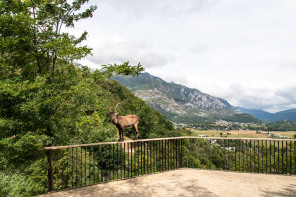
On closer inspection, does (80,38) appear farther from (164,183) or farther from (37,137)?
(164,183)

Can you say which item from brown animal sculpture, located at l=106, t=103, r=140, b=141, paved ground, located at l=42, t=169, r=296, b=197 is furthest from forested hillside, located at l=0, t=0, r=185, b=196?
paved ground, located at l=42, t=169, r=296, b=197

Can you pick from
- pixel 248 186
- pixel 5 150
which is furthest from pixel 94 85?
pixel 248 186

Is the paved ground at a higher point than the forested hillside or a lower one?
lower

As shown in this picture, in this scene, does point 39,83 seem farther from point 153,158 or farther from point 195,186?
point 153,158

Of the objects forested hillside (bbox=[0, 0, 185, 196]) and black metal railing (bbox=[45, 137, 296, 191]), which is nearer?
forested hillside (bbox=[0, 0, 185, 196])

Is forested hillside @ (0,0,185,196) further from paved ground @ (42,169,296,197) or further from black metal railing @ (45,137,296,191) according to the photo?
paved ground @ (42,169,296,197)

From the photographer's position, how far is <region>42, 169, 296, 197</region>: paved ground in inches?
167

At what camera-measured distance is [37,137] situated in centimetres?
381

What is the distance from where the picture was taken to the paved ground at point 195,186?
425 centimetres

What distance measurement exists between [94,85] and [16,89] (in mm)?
1831

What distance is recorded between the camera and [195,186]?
471 cm

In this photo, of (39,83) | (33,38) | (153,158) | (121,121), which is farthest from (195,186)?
(33,38)

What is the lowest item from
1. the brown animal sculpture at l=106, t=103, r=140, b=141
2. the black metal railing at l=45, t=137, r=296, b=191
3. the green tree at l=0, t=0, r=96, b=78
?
the black metal railing at l=45, t=137, r=296, b=191

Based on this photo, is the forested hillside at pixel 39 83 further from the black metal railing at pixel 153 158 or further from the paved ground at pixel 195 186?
the paved ground at pixel 195 186
